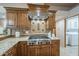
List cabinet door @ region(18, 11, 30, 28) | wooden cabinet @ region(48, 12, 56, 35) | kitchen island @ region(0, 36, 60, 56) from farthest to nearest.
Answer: kitchen island @ region(0, 36, 60, 56) < cabinet door @ region(18, 11, 30, 28) < wooden cabinet @ region(48, 12, 56, 35)

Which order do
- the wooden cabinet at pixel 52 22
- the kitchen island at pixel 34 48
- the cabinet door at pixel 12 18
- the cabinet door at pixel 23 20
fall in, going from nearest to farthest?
the wooden cabinet at pixel 52 22
the cabinet door at pixel 12 18
the cabinet door at pixel 23 20
the kitchen island at pixel 34 48

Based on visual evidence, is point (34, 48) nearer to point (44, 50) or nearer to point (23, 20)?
point (44, 50)

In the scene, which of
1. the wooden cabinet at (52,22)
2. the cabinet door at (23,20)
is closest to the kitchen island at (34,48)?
the cabinet door at (23,20)

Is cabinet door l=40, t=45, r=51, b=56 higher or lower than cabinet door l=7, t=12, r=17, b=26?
lower

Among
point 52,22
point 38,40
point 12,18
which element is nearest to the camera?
point 52,22

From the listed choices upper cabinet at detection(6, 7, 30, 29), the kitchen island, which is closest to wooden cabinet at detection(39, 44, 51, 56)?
the kitchen island

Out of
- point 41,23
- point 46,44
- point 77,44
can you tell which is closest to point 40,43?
point 46,44

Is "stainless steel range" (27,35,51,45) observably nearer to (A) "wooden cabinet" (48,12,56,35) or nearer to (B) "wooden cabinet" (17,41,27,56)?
(B) "wooden cabinet" (17,41,27,56)

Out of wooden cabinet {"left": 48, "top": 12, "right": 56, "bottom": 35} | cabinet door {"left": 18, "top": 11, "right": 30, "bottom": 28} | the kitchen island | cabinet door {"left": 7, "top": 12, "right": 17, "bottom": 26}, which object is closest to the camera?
wooden cabinet {"left": 48, "top": 12, "right": 56, "bottom": 35}

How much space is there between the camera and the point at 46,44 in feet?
8.86

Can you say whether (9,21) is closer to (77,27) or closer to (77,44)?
(77,27)

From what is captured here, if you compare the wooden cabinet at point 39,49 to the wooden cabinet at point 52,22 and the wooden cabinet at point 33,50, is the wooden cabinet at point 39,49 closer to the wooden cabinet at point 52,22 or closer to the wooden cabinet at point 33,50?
the wooden cabinet at point 33,50

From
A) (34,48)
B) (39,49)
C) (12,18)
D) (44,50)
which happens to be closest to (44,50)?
(44,50)

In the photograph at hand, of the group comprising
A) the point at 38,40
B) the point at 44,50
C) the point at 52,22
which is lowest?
the point at 44,50
